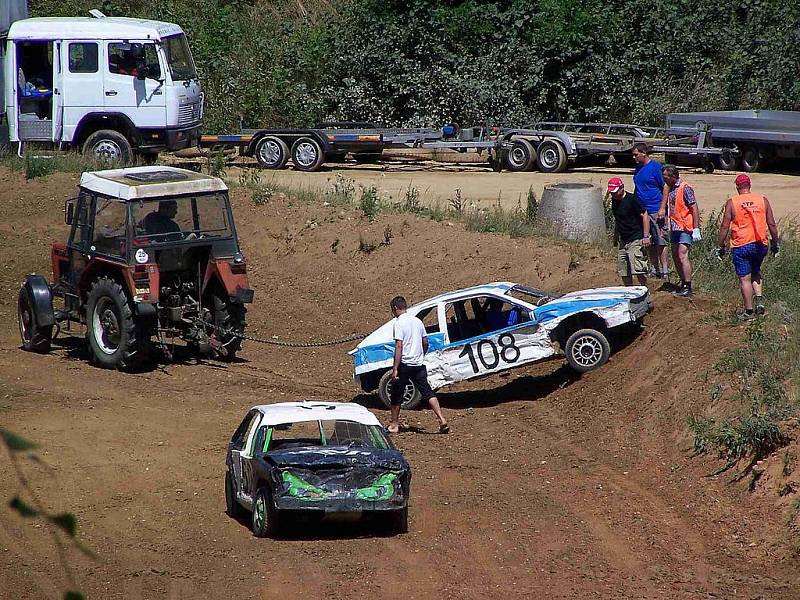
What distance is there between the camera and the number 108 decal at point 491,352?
14375 millimetres

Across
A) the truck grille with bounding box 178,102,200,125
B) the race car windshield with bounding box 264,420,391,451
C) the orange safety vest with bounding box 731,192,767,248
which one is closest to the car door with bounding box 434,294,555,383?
the orange safety vest with bounding box 731,192,767,248

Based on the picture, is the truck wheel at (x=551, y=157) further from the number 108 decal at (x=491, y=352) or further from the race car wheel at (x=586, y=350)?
the number 108 decal at (x=491, y=352)

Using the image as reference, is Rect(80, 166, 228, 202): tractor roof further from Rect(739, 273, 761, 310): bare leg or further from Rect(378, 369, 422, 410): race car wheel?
Rect(739, 273, 761, 310): bare leg

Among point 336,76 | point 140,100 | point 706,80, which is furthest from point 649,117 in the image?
point 140,100

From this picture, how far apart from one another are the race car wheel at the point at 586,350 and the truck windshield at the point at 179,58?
46.1 ft

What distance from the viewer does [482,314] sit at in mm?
15039

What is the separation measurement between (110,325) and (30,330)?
5.79ft

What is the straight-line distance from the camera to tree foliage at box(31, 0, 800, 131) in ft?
109

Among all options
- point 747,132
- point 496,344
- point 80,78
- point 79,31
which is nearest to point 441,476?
point 496,344

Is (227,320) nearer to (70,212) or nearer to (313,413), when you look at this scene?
(70,212)

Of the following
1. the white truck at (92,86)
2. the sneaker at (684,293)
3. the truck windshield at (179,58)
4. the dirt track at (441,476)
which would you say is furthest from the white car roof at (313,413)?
the truck windshield at (179,58)

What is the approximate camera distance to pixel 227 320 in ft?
50.8

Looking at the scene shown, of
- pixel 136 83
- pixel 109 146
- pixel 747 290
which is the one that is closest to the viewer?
pixel 747 290

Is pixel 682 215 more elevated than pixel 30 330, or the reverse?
pixel 682 215
